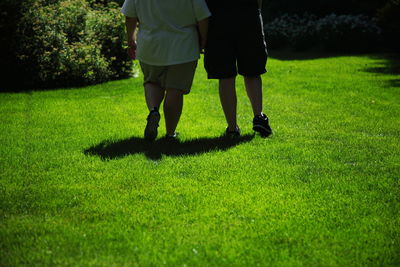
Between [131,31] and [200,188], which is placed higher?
[131,31]

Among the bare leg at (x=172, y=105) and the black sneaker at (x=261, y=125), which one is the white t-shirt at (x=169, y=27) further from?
the black sneaker at (x=261, y=125)

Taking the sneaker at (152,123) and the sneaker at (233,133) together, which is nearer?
the sneaker at (152,123)

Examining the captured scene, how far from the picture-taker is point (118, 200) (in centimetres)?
400

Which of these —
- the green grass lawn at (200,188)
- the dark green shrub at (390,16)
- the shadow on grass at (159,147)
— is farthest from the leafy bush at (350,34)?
the shadow on grass at (159,147)

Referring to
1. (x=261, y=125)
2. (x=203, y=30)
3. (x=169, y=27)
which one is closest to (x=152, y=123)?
(x=169, y=27)

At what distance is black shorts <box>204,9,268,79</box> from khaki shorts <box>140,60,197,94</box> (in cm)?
38

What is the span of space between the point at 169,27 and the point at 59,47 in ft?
15.4

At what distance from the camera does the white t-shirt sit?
17.6 ft

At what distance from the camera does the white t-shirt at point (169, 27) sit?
17.6ft

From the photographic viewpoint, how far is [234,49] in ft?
19.4

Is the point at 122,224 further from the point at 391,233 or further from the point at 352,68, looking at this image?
the point at 352,68

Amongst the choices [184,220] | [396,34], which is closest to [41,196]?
[184,220]

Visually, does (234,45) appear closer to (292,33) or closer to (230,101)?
(230,101)

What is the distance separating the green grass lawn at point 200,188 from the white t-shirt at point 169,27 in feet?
2.88
